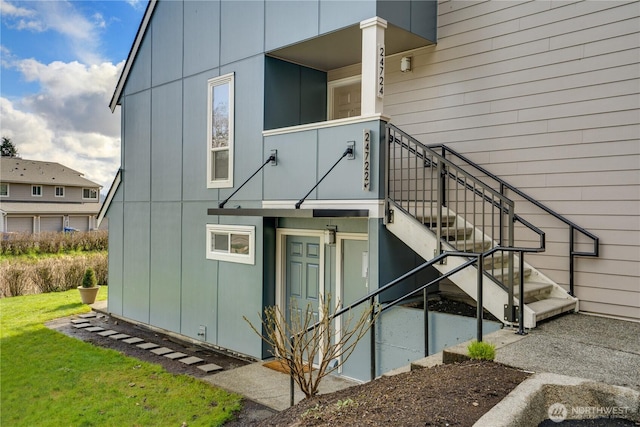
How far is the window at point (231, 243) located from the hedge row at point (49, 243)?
1303cm

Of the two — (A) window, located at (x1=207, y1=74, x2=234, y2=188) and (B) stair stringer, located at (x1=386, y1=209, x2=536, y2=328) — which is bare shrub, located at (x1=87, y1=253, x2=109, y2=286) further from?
(B) stair stringer, located at (x1=386, y1=209, x2=536, y2=328)

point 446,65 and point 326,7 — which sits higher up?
point 326,7

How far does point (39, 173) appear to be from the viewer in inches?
1172

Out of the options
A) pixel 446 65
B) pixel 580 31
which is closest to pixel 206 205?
pixel 446 65

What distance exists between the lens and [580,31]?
561 cm

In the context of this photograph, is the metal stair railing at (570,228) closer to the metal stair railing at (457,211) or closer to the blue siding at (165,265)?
the metal stair railing at (457,211)

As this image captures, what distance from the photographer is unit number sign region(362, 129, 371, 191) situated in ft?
18.9

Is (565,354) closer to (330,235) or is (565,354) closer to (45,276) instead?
(330,235)

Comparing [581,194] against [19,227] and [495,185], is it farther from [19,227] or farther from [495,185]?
[19,227]

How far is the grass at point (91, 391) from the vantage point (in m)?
5.13

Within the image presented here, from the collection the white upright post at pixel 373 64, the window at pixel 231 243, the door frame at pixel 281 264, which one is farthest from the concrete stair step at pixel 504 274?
the window at pixel 231 243

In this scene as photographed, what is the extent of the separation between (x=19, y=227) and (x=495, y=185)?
30.0 metres

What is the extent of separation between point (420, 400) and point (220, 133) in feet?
20.9

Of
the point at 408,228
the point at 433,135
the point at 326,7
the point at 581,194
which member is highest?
the point at 326,7
